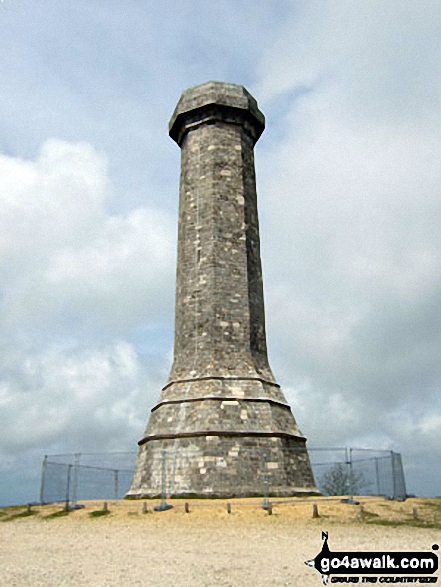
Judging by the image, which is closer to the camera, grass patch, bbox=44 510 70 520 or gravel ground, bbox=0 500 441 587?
gravel ground, bbox=0 500 441 587

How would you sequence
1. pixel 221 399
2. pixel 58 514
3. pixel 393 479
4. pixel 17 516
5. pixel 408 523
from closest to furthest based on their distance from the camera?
1. pixel 408 523
2. pixel 58 514
3. pixel 17 516
4. pixel 393 479
5. pixel 221 399

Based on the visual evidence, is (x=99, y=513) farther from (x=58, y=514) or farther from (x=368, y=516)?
(x=368, y=516)

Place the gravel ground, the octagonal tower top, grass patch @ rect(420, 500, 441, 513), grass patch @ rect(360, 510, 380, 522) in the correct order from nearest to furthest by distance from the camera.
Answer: the gravel ground → grass patch @ rect(360, 510, 380, 522) → grass patch @ rect(420, 500, 441, 513) → the octagonal tower top

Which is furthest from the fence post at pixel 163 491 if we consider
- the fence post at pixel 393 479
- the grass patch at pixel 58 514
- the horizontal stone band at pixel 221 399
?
the fence post at pixel 393 479

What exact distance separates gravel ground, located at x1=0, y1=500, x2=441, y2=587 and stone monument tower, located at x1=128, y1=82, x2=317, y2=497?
89.8 inches

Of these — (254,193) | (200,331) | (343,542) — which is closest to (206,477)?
(200,331)

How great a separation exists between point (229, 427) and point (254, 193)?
38.7 feet

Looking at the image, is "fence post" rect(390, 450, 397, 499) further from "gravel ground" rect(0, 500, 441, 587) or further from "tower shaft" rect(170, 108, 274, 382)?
"tower shaft" rect(170, 108, 274, 382)

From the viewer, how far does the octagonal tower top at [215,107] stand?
26.4 m

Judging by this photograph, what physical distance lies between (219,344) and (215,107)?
11503 millimetres

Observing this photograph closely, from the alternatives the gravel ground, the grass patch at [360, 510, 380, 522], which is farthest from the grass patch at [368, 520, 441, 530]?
the grass patch at [360, 510, 380, 522]

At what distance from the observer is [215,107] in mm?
26344

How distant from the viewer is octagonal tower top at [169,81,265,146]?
1039 inches

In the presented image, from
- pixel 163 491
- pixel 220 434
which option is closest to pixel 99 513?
pixel 163 491
